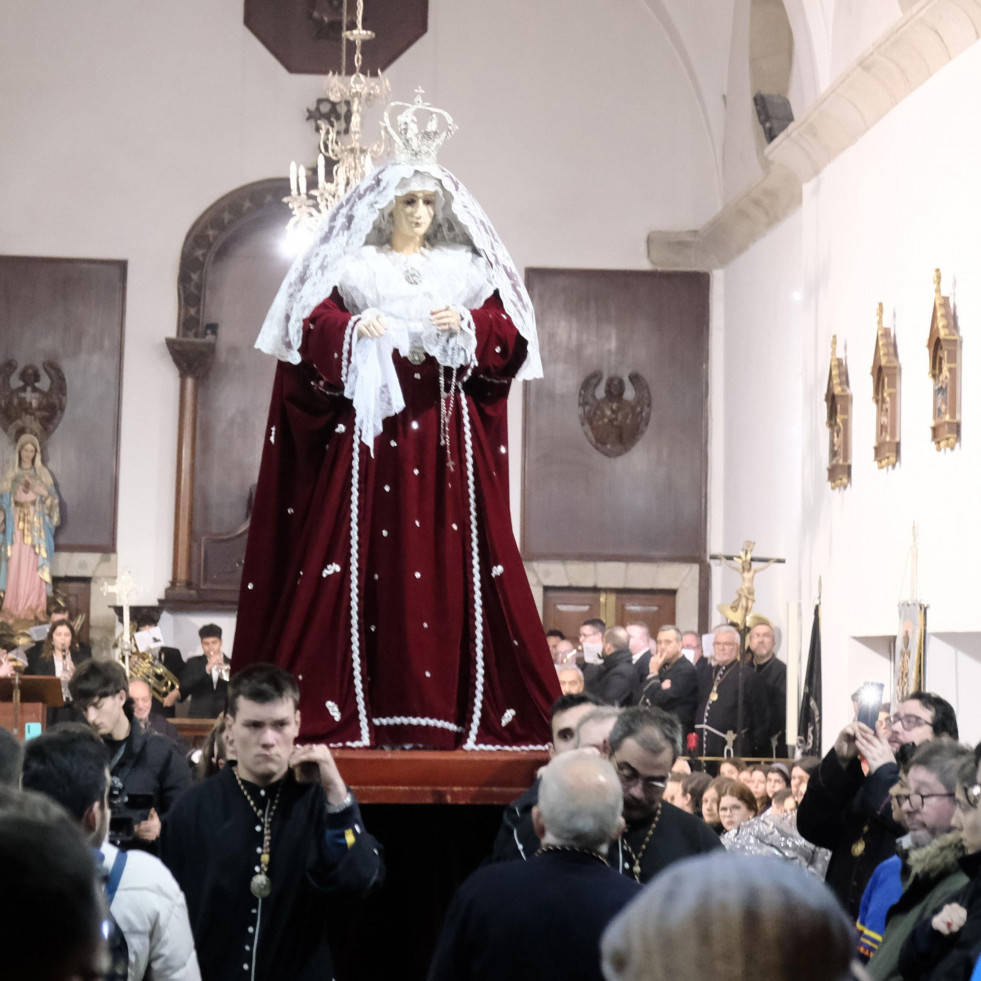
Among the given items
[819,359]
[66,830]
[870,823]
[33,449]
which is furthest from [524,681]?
[33,449]

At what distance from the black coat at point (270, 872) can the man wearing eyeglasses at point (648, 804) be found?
0.65 meters

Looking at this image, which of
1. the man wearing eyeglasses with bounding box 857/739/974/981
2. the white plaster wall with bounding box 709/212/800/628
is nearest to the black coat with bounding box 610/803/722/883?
the man wearing eyeglasses with bounding box 857/739/974/981

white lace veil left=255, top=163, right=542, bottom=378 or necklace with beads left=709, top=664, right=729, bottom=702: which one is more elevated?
white lace veil left=255, top=163, right=542, bottom=378

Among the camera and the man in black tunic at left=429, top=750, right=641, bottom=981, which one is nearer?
the man in black tunic at left=429, top=750, right=641, bottom=981

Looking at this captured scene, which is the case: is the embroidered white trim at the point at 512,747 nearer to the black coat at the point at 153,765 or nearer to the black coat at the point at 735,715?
the black coat at the point at 153,765

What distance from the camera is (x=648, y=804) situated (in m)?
4.25

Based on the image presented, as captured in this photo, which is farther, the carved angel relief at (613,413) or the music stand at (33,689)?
the carved angel relief at (613,413)

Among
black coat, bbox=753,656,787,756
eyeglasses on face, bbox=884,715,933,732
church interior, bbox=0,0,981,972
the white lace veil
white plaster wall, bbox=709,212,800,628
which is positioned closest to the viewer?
the white lace veil

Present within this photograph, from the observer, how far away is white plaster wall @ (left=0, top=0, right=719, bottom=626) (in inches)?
698

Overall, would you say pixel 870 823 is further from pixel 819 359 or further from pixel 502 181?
pixel 502 181

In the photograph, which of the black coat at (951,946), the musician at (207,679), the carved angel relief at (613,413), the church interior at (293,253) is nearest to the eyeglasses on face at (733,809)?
the black coat at (951,946)

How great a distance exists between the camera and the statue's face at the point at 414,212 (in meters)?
5.70

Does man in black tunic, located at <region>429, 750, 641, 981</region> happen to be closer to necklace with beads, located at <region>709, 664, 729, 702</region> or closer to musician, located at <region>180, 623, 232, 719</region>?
necklace with beads, located at <region>709, 664, 729, 702</region>

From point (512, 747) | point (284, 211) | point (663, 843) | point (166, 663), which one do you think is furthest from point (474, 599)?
point (284, 211)
